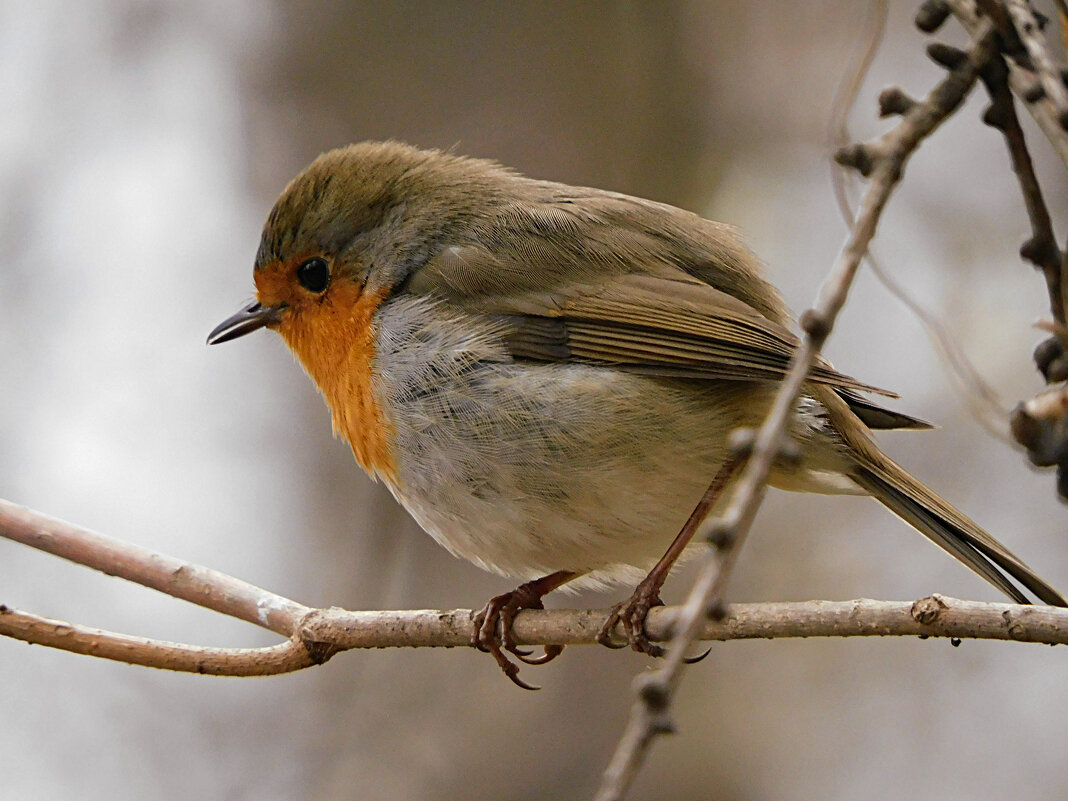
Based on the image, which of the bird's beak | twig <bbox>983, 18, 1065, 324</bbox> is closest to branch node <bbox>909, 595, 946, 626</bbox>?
twig <bbox>983, 18, 1065, 324</bbox>

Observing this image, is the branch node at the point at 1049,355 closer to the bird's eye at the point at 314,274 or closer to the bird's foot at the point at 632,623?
the bird's foot at the point at 632,623

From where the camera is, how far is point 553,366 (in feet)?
9.99

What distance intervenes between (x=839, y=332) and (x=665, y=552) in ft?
11.0

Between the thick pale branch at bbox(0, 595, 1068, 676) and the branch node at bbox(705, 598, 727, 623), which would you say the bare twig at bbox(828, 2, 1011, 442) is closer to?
the thick pale branch at bbox(0, 595, 1068, 676)

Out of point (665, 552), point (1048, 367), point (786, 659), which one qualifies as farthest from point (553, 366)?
point (786, 659)

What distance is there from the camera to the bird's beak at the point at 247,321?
3594 millimetres

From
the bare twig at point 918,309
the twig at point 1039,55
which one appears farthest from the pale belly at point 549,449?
the twig at point 1039,55

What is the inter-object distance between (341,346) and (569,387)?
2.62 feet

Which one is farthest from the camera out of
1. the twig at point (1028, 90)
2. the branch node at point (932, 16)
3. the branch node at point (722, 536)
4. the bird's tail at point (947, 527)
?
the bird's tail at point (947, 527)

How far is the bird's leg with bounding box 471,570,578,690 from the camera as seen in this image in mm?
2926

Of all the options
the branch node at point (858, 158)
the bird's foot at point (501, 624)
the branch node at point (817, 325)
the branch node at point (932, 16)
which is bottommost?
the bird's foot at point (501, 624)

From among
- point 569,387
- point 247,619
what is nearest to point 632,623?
point 569,387

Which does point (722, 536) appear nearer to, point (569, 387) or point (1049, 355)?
point (1049, 355)

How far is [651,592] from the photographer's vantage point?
274cm
